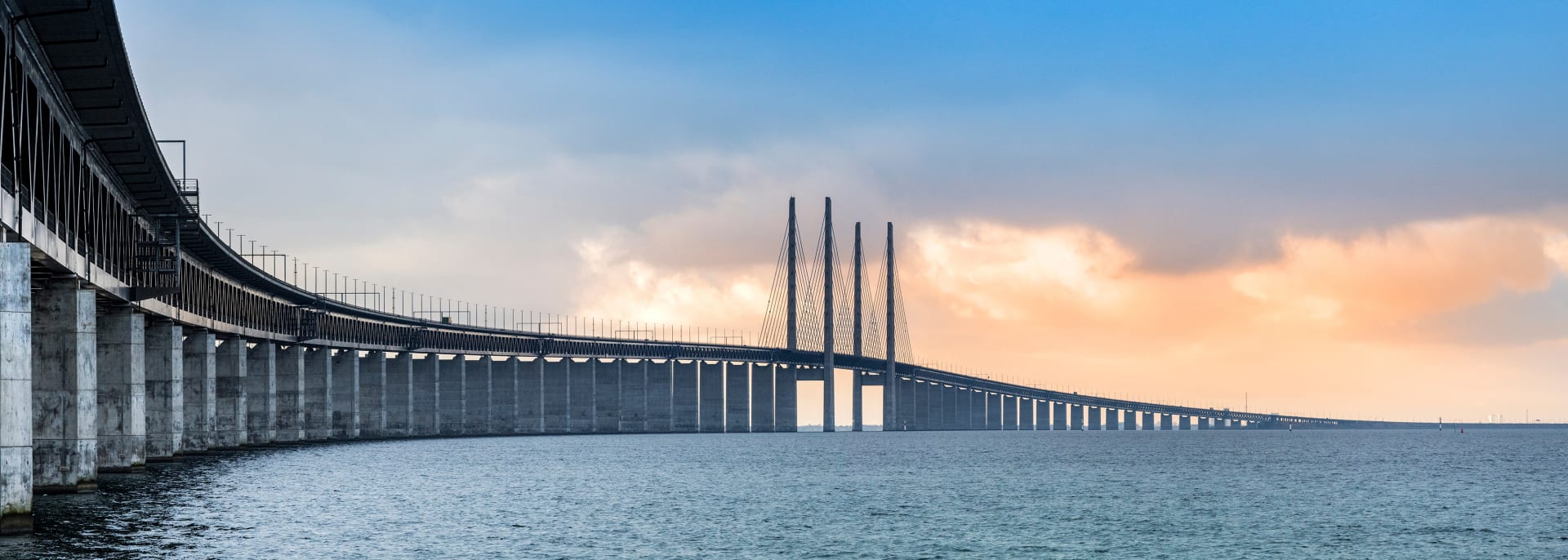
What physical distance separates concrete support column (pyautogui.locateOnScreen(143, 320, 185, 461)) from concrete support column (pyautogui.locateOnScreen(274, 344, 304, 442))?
5332 cm

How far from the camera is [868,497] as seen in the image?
229ft

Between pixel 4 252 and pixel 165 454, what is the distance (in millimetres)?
43416

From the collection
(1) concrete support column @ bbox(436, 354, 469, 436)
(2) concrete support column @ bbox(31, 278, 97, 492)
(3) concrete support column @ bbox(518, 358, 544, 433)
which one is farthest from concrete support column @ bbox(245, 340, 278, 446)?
(3) concrete support column @ bbox(518, 358, 544, 433)

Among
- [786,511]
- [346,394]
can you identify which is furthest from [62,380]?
[346,394]

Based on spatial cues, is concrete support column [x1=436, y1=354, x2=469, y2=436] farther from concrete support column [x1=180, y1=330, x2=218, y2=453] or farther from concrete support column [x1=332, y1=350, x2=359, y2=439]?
concrete support column [x1=180, y1=330, x2=218, y2=453]

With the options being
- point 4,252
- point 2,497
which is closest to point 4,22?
point 4,252

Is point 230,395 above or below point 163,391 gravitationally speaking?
below

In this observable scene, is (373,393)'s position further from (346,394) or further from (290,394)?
(290,394)

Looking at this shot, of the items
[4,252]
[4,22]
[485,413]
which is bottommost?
[485,413]

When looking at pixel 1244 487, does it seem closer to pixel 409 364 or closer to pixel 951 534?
pixel 951 534

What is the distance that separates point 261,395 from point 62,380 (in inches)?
2892

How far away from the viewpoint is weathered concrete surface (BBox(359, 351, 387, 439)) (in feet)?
516

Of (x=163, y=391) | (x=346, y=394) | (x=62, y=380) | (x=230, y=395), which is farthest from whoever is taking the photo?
(x=346, y=394)

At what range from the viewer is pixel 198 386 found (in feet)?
303
